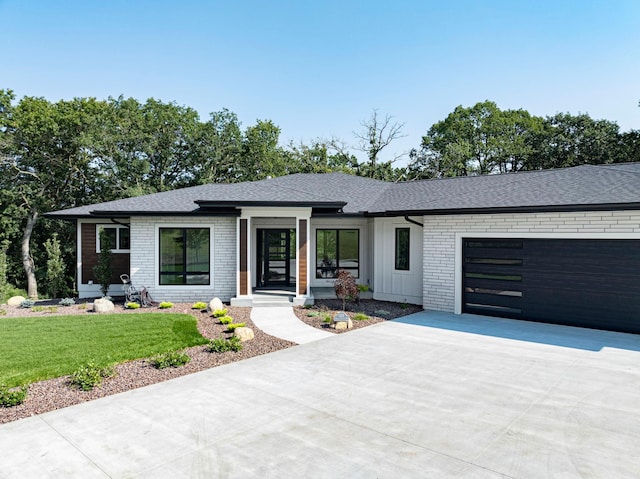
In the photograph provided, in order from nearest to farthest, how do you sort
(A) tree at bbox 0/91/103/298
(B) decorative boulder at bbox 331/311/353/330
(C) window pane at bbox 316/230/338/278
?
(B) decorative boulder at bbox 331/311/353/330 < (C) window pane at bbox 316/230/338/278 < (A) tree at bbox 0/91/103/298

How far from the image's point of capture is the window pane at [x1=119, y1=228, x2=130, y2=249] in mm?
14648

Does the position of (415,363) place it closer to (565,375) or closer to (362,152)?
(565,375)

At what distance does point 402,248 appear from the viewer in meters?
12.6

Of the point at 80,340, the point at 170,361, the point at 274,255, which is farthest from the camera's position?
the point at 274,255

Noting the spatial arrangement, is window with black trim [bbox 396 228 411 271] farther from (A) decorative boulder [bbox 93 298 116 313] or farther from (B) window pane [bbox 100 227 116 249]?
(B) window pane [bbox 100 227 116 249]

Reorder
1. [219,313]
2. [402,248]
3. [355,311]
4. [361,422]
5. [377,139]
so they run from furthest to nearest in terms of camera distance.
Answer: [377,139] < [402,248] < [355,311] < [219,313] < [361,422]

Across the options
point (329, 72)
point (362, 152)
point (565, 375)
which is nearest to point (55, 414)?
point (565, 375)

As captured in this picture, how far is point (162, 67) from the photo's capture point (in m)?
18.2

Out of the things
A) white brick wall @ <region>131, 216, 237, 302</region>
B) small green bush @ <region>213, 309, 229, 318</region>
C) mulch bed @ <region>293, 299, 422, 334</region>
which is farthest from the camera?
white brick wall @ <region>131, 216, 237, 302</region>

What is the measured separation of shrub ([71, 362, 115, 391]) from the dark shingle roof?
20.3 ft

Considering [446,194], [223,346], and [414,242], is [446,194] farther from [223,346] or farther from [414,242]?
[223,346]

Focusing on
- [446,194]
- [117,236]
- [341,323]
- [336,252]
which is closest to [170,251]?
[117,236]

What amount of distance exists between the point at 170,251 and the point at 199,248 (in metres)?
0.95

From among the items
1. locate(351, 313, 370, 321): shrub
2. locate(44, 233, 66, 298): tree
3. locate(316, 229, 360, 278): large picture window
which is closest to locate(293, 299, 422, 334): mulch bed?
locate(351, 313, 370, 321): shrub
